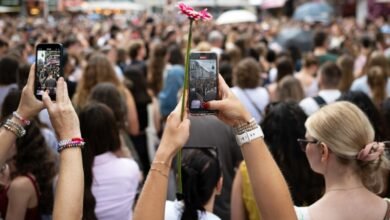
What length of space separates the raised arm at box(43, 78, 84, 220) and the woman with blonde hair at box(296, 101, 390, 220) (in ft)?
3.04

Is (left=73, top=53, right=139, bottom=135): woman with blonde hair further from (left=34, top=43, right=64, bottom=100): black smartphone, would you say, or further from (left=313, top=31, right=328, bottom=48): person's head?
(left=313, top=31, right=328, bottom=48): person's head

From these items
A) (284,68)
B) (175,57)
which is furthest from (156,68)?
(284,68)

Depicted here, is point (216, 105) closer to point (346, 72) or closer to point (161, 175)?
point (161, 175)

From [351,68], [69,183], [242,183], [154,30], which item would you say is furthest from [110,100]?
[154,30]

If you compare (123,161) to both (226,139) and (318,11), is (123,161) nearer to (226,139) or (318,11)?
(226,139)

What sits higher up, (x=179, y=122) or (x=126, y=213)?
(x=179, y=122)

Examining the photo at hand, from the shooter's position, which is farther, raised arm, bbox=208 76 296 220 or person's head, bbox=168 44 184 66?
person's head, bbox=168 44 184 66

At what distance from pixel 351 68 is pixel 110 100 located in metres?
3.91

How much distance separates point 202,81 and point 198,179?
2.89 feet

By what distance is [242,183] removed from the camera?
396cm

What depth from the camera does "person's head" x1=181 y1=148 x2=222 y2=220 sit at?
9.95 feet

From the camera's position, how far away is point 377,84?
7293 mm

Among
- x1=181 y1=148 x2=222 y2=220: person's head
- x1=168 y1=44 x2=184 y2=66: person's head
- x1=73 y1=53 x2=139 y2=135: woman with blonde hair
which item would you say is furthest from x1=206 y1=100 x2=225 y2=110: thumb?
x1=168 y1=44 x2=184 y2=66: person's head

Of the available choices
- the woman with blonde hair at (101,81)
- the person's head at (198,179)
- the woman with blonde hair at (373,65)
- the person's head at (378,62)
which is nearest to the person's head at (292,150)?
the person's head at (198,179)
